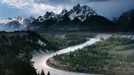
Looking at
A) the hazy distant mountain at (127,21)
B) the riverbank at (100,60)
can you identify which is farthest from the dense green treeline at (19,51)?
the hazy distant mountain at (127,21)

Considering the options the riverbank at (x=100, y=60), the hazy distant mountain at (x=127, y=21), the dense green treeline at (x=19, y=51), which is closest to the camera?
the dense green treeline at (x=19, y=51)

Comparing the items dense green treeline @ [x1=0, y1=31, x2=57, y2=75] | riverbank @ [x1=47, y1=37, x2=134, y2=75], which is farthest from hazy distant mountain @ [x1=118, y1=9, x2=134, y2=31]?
dense green treeline @ [x1=0, y1=31, x2=57, y2=75]

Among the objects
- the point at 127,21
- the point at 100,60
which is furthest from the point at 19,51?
the point at 127,21

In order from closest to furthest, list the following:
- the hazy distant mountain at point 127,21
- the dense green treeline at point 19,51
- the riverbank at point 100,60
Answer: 1. the dense green treeline at point 19,51
2. the riverbank at point 100,60
3. the hazy distant mountain at point 127,21

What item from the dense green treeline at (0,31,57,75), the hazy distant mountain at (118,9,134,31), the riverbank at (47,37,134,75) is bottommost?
the riverbank at (47,37,134,75)

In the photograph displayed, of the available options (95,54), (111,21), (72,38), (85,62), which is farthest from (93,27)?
(85,62)

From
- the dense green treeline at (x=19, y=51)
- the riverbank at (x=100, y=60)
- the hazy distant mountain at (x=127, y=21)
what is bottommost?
the riverbank at (x=100, y=60)

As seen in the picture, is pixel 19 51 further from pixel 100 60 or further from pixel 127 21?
pixel 127 21

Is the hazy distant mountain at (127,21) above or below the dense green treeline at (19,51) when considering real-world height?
above

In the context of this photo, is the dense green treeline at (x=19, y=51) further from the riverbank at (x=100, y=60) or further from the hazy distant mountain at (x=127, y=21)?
the hazy distant mountain at (x=127, y=21)

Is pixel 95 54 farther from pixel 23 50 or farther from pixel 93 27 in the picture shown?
pixel 93 27

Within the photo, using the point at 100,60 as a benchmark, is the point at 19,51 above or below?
above

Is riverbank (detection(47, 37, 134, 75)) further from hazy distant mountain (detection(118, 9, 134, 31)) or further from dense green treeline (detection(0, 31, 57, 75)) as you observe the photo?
hazy distant mountain (detection(118, 9, 134, 31))
